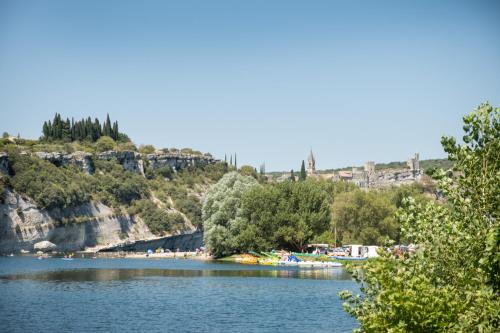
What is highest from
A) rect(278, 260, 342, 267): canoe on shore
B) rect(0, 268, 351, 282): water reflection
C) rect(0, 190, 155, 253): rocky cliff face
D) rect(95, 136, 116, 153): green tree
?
rect(95, 136, 116, 153): green tree

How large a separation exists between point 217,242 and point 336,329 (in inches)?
2357

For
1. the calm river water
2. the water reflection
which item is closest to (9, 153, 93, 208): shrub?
the water reflection

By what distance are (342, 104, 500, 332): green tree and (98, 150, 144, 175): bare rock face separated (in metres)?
163

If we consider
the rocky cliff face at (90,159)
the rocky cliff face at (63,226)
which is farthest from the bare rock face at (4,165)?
the rocky cliff face at (63,226)

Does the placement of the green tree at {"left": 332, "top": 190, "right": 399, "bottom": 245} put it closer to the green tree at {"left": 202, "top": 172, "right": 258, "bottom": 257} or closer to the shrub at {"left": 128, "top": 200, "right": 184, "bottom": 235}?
the green tree at {"left": 202, "top": 172, "right": 258, "bottom": 257}

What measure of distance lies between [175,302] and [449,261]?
3291cm

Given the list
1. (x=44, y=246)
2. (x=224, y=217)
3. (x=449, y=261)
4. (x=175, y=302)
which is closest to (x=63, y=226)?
(x=44, y=246)

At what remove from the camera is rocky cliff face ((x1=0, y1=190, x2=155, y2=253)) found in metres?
134

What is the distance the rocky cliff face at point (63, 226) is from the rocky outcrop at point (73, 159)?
12665 millimetres

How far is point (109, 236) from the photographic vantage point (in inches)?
6368

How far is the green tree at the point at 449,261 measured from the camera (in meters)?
17.1

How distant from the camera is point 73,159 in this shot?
543 feet

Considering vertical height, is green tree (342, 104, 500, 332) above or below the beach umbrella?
above

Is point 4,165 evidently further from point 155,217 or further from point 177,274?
point 177,274
